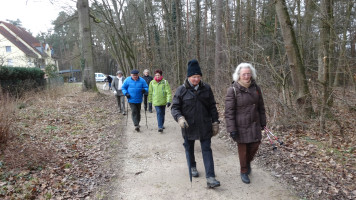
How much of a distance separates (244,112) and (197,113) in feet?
2.45

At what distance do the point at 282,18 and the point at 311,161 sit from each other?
13.1 ft

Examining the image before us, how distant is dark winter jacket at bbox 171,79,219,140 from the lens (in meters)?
3.84

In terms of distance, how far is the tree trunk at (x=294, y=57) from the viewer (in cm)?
651

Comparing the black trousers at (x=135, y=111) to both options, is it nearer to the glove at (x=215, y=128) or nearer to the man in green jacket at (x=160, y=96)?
the man in green jacket at (x=160, y=96)

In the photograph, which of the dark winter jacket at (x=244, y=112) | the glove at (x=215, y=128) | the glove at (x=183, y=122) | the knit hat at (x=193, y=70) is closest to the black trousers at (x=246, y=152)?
the dark winter jacket at (x=244, y=112)

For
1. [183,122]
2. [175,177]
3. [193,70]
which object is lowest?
[175,177]

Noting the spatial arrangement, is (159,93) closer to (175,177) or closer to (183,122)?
(175,177)

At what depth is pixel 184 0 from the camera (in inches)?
766

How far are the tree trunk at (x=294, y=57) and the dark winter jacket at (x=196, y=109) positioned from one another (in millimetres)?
3875

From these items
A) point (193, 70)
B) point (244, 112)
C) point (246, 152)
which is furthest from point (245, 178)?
point (193, 70)

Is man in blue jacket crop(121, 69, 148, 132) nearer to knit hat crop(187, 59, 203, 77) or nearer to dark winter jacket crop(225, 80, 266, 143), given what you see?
knit hat crop(187, 59, 203, 77)

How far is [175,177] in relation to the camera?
4.29 m

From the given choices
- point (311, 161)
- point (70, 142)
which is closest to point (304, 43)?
point (311, 161)

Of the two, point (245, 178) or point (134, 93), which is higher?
point (134, 93)
